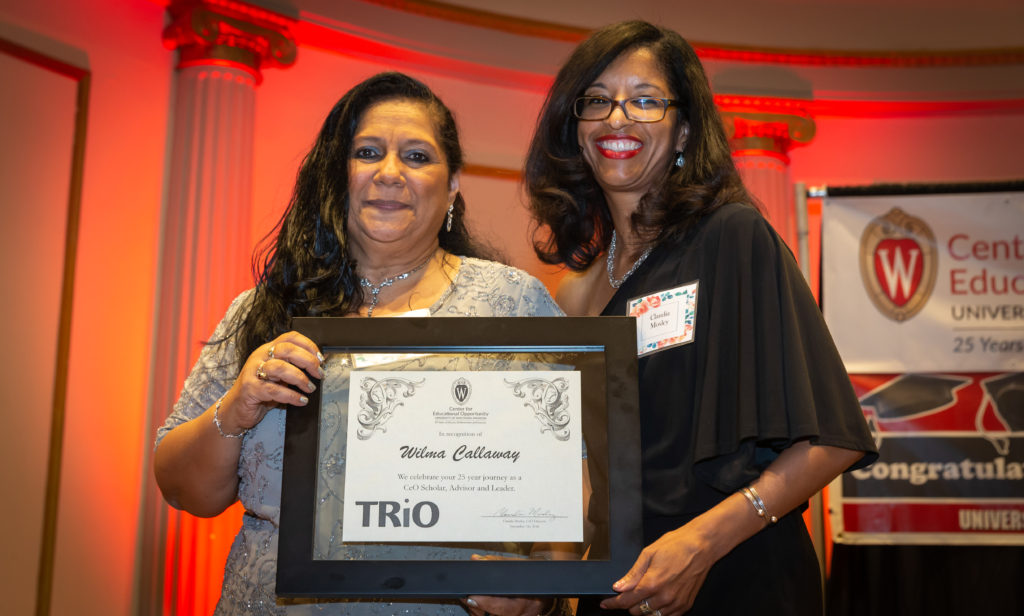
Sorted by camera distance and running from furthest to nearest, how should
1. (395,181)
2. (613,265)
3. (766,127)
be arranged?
1. (766,127)
2. (613,265)
3. (395,181)

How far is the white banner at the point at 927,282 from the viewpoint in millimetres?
3738

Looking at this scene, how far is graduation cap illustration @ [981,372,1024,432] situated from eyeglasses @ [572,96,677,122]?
2537 mm

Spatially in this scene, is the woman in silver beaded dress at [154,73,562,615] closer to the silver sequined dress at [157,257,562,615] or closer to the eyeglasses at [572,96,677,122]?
the silver sequined dress at [157,257,562,615]

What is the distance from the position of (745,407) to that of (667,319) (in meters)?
0.24

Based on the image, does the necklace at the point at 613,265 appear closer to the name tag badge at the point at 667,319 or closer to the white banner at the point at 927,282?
the name tag badge at the point at 667,319

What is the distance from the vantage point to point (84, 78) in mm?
3703

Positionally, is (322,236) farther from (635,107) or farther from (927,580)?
(927,580)

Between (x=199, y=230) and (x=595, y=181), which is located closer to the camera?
(x=595, y=181)

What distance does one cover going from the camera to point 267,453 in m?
1.67

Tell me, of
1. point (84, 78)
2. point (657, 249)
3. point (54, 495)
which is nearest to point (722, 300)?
point (657, 249)

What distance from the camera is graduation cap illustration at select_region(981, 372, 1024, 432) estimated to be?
12.1ft

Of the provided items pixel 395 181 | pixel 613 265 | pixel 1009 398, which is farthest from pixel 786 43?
pixel 395 181

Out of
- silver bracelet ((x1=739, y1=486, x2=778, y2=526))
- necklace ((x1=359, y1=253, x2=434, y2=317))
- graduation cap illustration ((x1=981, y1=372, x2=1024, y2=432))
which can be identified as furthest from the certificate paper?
graduation cap illustration ((x1=981, y1=372, x2=1024, y2=432))

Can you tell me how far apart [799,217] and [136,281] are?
2723 millimetres
